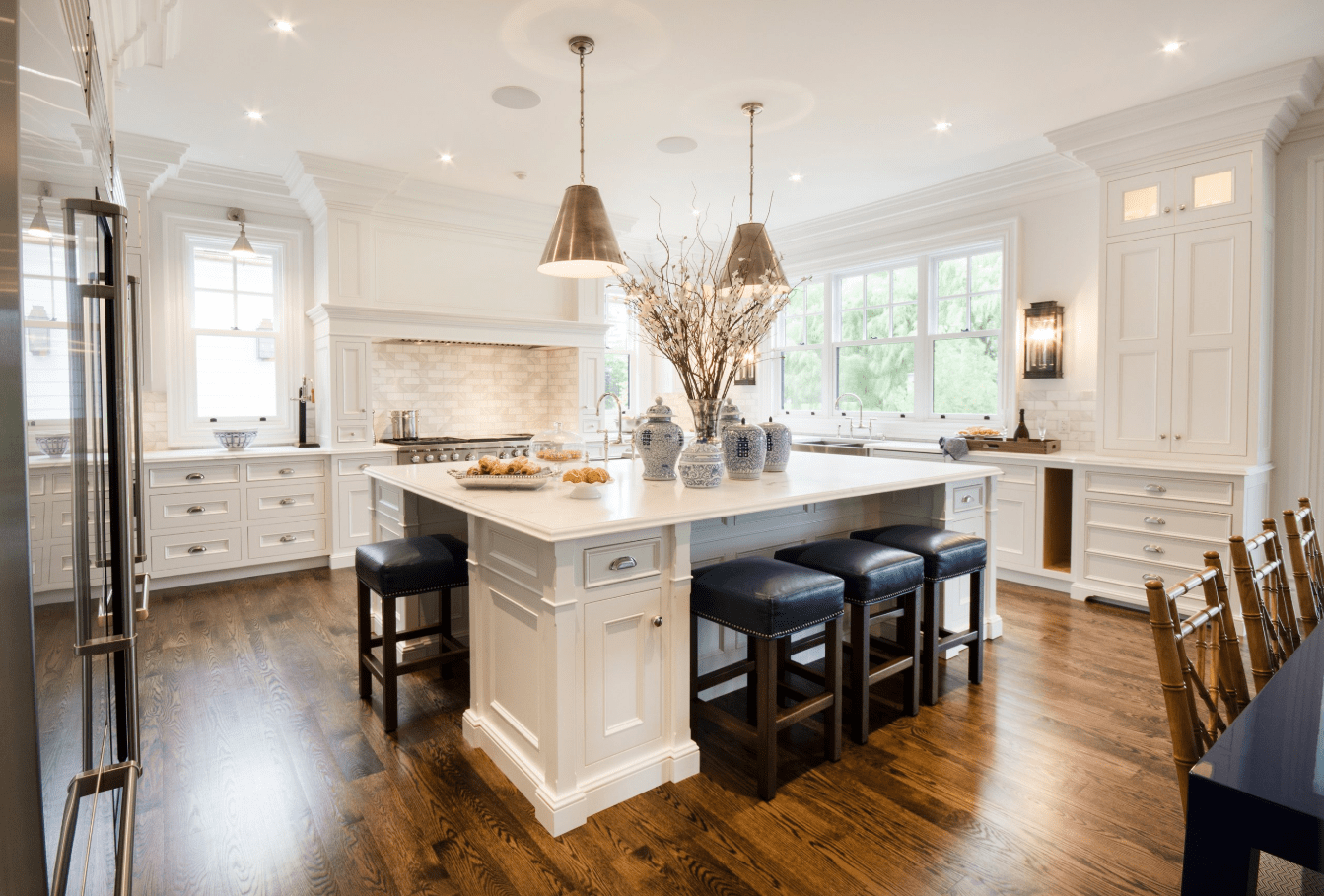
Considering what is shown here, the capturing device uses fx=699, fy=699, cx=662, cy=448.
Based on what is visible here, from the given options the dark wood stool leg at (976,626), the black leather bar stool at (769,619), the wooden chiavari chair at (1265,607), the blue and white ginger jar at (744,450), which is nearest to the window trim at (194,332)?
the blue and white ginger jar at (744,450)

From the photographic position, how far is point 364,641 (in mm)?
2965

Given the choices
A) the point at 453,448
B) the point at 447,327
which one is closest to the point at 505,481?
the point at 453,448

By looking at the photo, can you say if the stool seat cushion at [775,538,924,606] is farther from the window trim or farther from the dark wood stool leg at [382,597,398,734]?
the window trim

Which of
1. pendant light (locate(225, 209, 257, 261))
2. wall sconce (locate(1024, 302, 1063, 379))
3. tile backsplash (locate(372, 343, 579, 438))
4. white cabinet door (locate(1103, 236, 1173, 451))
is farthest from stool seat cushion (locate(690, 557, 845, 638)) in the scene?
pendant light (locate(225, 209, 257, 261))

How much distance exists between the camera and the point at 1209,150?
3971 mm

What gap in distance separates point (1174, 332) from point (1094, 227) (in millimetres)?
1133

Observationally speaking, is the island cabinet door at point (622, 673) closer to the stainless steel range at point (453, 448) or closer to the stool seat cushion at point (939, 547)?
the stool seat cushion at point (939, 547)

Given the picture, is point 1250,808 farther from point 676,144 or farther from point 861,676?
point 676,144

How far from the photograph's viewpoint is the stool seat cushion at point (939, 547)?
287 cm

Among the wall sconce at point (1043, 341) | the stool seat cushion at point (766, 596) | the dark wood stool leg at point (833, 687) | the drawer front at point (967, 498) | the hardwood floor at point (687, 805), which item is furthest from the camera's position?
the wall sconce at point (1043, 341)

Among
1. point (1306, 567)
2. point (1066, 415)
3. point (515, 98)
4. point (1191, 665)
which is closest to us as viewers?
point (1191, 665)

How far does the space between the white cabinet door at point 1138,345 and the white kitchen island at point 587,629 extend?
2.55 m

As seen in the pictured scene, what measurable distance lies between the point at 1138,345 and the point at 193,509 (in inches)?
244

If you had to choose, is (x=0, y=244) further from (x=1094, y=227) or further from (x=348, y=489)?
(x=1094, y=227)
